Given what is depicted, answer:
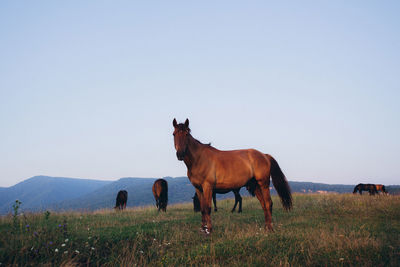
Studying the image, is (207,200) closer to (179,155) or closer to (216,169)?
(216,169)

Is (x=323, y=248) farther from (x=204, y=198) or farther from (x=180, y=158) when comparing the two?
(x=180, y=158)

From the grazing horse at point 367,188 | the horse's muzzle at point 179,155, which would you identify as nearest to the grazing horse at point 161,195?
the horse's muzzle at point 179,155

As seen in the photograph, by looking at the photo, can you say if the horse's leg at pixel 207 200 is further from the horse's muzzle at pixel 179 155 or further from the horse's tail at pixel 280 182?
the horse's tail at pixel 280 182

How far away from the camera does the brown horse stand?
7336 millimetres

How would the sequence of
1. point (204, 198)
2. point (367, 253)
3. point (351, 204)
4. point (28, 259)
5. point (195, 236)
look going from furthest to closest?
point (351, 204)
point (204, 198)
point (195, 236)
point (367, 253)
point (28, 259)

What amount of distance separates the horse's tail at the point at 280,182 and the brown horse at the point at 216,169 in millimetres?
386

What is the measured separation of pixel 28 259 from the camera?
4.38m

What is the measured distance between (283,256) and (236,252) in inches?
35.7

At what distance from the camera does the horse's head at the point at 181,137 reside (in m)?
6.94

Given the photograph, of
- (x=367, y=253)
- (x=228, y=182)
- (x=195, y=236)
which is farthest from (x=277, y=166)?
(x=367, y=253)

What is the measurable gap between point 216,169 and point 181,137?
155 cm

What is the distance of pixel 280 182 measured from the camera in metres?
9.18

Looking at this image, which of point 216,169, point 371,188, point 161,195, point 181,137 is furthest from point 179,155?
point 371,188

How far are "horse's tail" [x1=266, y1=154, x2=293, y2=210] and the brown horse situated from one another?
1.27 feet
